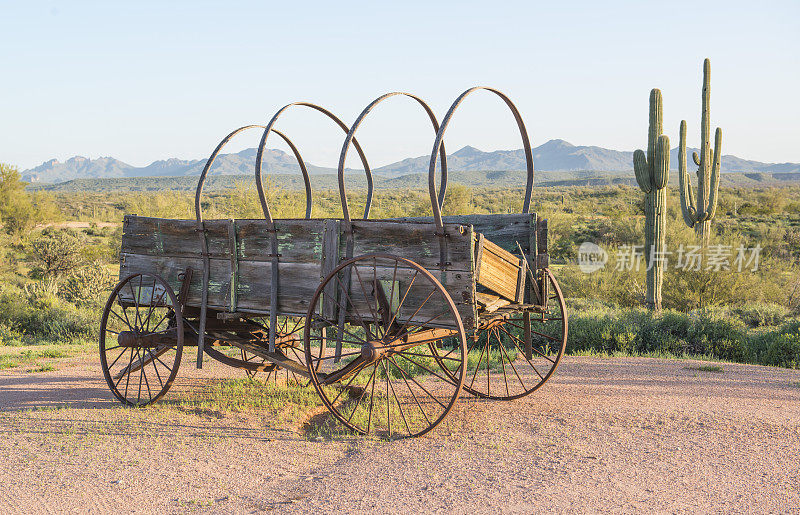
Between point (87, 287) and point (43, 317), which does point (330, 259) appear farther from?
point (87, 287)

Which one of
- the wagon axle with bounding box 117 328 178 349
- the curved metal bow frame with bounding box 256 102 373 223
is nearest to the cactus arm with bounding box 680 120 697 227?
the curved metal bow frame with bounding box 256 102 373 223

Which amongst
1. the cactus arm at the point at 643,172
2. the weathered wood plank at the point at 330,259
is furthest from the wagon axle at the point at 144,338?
the cactus arm at the point at 643,172

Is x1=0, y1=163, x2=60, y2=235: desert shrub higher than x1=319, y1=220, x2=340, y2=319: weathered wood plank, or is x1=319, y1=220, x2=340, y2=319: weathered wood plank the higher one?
x1=0, y1=163, x2=60, y2=235: desert shrub

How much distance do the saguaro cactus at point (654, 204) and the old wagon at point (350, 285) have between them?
26.2ft

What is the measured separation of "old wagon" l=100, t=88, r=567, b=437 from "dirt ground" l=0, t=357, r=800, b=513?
1.35 ft

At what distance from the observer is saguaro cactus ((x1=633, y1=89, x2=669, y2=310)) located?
13.7m

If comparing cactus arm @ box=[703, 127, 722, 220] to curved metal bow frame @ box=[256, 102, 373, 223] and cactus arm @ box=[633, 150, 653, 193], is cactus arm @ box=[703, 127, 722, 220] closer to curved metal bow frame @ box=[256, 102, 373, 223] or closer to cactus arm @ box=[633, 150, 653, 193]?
cactus arm @ box=[633, 150, 653, 193]

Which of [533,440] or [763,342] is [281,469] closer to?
[533,440]

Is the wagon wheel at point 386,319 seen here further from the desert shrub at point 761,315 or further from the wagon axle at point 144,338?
the desert shrub at point 761,315

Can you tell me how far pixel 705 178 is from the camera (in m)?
18.0

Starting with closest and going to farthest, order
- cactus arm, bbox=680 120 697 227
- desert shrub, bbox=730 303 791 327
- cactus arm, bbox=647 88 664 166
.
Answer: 1. desert shrub, bbox=730 303 791 327
2. cactus arm, bbox=647 88 664 166
3. cactus arm, bbox=680 120 697 227

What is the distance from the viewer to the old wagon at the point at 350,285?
479 cm

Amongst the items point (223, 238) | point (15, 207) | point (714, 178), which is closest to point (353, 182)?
point (15, 207)

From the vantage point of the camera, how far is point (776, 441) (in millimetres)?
5039
